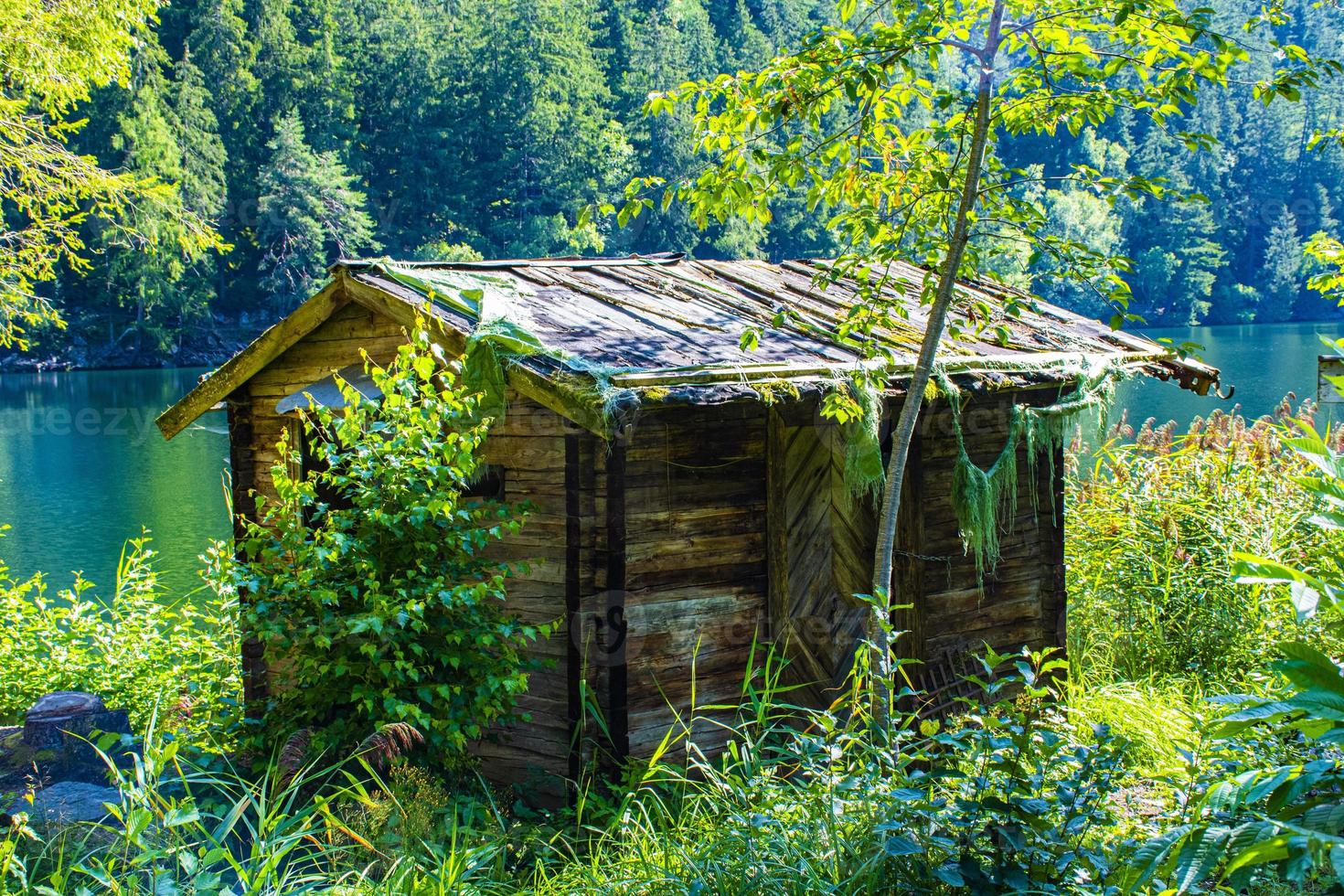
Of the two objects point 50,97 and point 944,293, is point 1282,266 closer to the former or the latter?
point 50,97

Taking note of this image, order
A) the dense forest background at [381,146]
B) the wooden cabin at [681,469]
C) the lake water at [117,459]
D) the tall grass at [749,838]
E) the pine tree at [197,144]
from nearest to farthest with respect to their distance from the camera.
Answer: the tall grass at [749,838] → the wooden cabin at [681,469] → the lake water at [117,459] → the pine tree at [197,144] → the dense forest background at [381,146]

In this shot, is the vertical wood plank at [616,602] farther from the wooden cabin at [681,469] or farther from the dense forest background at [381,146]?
the dense forest background at [381,146]

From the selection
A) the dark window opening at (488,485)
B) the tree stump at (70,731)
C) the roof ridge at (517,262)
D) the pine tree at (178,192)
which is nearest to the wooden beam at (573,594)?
the dark window opening at (488,485)

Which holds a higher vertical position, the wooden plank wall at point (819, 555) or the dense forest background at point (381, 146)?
the dense forest background at point (381, 146)

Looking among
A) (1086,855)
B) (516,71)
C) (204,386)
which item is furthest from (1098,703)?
(516,71)

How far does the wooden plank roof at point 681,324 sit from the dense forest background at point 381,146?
3061cm

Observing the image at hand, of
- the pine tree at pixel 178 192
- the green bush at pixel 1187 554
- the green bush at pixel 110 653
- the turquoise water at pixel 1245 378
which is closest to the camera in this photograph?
the green bush at pixel 1187 554

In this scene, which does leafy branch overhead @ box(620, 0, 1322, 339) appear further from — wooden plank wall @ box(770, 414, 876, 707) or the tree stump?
the tree stump

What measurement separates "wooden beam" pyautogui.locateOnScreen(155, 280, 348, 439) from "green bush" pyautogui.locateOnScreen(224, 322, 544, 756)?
1.54m

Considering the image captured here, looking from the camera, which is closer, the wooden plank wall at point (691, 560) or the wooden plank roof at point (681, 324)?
the wooden plank roof at point (681, 324)

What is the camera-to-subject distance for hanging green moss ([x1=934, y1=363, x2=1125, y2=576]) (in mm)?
6832

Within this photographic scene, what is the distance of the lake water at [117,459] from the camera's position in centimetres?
1856

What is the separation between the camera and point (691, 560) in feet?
21.1

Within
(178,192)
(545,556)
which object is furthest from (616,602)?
(178,192)
